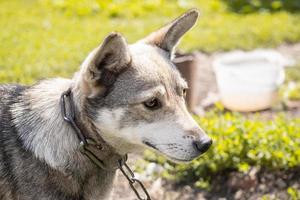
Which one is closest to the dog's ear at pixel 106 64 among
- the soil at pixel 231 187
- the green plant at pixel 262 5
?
the soil at pixel 231 187

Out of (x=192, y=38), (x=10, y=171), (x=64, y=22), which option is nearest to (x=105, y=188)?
Answer: (x=10, y=171)

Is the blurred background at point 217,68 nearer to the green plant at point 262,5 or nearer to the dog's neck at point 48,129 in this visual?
the green plant at point 262,5

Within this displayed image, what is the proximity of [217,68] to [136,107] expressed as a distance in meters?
3.42

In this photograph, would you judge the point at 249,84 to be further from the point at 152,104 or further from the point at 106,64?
the point at 106,64

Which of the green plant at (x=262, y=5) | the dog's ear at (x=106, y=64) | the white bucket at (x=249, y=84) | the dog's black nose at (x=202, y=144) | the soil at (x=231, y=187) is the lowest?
the green plant at (x=262, y=5)

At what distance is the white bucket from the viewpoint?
6.81 meters

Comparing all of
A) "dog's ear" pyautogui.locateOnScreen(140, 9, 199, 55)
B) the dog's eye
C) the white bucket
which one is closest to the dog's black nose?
the dog's eye

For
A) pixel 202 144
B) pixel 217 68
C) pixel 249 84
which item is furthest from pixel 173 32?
pixel 249 84

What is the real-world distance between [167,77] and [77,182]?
85 centimetres

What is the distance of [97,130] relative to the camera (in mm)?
3625

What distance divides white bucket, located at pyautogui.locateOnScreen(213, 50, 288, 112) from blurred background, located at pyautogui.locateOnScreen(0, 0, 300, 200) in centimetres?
1

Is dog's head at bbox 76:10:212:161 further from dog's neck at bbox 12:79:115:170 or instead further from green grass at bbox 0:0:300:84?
green grass at bbox 0:0:300:84

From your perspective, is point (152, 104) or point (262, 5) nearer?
point (152, 104)

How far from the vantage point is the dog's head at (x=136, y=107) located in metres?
3.56
